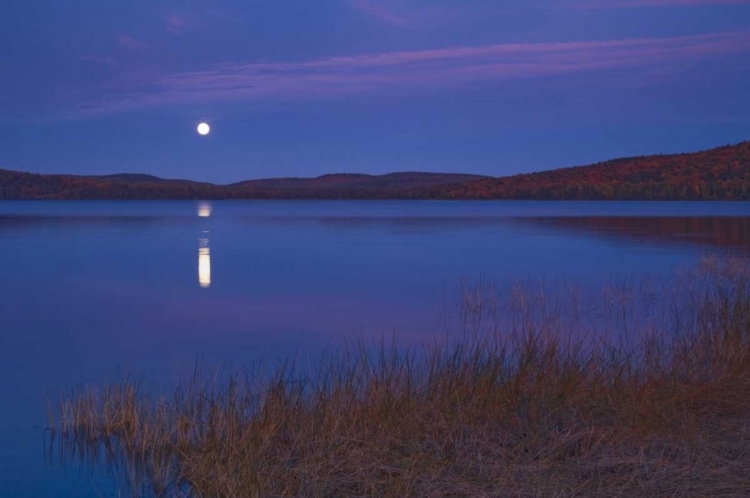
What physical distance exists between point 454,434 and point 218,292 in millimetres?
12098

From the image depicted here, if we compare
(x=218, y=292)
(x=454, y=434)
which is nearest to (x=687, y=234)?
(x=218, y=292)

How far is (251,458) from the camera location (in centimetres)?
558

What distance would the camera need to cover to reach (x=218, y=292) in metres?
17.4

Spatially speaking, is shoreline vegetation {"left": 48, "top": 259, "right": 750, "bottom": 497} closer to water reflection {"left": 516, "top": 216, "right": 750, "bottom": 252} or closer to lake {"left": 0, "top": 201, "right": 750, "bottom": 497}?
lake {"left": 0, "top": 201, "right": 750, "bottom": 497}

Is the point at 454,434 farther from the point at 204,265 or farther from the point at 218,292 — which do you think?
the point at 204,265

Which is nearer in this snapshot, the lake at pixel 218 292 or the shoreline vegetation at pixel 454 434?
the shoreline vegetation at pixel 454 434

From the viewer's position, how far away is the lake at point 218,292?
31.3ft

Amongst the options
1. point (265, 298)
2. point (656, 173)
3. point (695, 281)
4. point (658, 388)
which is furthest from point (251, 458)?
point (656, 173)

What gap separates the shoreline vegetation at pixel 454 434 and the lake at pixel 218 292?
547mm

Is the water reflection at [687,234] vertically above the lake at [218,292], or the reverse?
the water reflection at [687,234]

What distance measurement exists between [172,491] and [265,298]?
35.3ft

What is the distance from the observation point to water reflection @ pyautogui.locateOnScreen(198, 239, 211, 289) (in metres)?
19.3

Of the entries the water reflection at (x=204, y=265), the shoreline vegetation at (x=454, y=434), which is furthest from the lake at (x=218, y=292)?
the shoreline vegetation at (x=454, y=434)

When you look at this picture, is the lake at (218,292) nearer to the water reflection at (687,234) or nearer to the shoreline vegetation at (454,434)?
the water reflection at (687,234)
